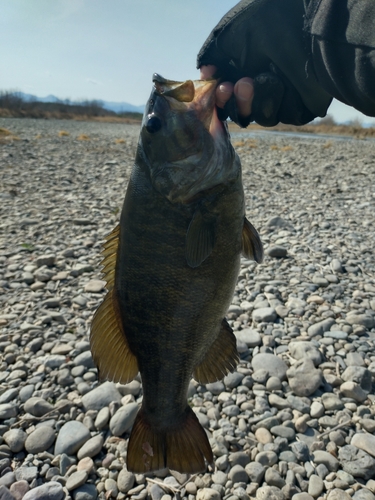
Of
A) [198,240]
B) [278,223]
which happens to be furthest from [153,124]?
[278,223]

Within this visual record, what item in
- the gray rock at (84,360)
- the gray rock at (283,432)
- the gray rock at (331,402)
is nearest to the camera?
the gray rock at (283,432)

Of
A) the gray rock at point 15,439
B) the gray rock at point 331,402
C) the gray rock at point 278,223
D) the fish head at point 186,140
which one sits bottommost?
the gray rock at point 15,439

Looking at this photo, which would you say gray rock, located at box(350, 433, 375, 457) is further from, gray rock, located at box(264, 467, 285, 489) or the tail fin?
the tail fin

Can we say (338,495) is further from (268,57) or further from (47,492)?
(268,57)

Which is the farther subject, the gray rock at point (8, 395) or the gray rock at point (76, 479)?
the gray rock at point (8, 395)

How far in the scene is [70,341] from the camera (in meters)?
4.18

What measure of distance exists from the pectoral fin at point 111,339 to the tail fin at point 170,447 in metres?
0.32

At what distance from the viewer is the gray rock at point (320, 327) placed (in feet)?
14.0

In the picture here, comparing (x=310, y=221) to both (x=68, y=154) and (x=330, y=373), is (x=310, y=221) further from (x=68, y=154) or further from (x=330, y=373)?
(x=68, y=154)

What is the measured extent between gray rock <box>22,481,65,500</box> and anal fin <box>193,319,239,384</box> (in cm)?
118

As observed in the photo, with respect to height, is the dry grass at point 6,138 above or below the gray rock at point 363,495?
above

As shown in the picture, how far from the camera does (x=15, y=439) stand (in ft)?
9.70

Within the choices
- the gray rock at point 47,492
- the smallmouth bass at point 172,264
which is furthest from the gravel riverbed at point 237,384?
the smallmouth bass at point 172,264

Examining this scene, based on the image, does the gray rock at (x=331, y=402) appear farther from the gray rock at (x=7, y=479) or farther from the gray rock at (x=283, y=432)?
the gray rock at (x=7, y=479)
